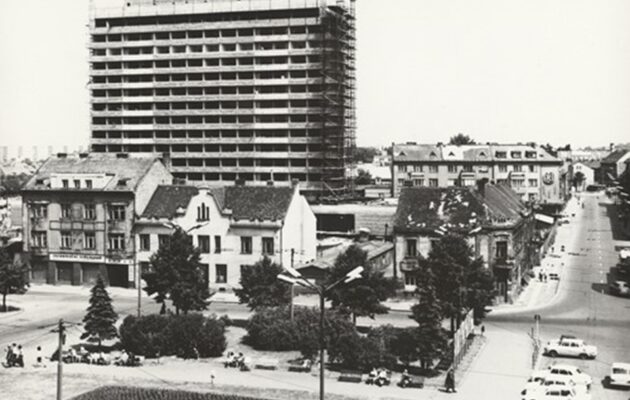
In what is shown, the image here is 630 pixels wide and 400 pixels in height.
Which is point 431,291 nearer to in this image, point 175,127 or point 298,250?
point 298,250

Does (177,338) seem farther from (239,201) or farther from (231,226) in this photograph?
(239,201)

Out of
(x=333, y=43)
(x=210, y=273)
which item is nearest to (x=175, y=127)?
(x=333, y=43)

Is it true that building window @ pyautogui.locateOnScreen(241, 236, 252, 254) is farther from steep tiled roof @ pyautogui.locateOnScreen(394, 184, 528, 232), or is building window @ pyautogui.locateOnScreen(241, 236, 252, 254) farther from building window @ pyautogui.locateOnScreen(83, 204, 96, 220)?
building window @ pyautogui.locateOnScreen(83, 204, 96, 220)

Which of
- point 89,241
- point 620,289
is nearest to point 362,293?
point 620,289

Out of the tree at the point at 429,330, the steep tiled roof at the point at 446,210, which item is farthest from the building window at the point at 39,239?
the tree at the point at 429,330

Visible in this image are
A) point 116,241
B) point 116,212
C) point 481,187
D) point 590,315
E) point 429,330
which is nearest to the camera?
point 429,330

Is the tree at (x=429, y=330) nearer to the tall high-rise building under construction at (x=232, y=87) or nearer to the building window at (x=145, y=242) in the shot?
the building window at (x=145, y=242)
